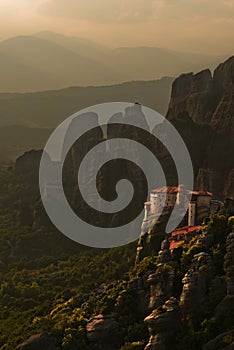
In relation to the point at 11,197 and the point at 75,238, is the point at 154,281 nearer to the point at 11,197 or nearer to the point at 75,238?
the point at 75,238

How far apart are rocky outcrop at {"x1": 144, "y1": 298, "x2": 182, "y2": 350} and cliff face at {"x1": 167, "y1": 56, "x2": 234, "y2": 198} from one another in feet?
131

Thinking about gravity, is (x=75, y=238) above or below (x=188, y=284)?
below

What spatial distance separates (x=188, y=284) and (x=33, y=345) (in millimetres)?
10890

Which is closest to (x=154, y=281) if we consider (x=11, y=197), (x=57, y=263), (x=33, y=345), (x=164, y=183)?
(x=33, y=345)

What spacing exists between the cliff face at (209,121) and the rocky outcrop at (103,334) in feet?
126

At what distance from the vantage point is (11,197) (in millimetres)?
114750

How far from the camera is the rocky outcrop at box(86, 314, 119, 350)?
44312mm

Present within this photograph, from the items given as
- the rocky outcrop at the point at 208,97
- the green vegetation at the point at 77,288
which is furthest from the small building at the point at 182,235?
the rocky outcrop at the point at 208,97

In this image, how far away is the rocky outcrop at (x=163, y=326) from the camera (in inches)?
1629

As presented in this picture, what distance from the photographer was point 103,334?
146ft

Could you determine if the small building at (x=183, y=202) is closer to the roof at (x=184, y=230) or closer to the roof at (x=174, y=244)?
the roof at (x=184, y=230)

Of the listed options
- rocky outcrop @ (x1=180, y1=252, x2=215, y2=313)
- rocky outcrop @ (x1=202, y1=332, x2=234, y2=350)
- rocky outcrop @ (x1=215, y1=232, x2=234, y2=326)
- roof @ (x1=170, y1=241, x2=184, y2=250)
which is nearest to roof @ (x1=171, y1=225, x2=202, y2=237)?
roof @ (x1=170, y1=241, x2=184, y2=250)

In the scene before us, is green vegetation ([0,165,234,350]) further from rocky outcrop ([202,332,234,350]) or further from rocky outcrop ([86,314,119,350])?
rocky outcrop ([86,314,119,350])

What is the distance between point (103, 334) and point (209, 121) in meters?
51.6
